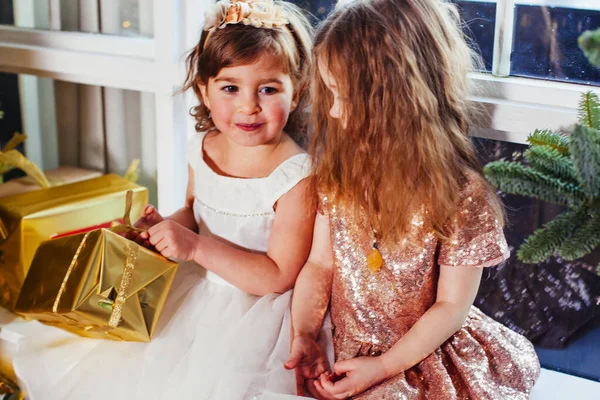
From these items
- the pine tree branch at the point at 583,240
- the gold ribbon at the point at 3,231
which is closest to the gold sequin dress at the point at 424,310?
the pine tree branch at the point at 583,240

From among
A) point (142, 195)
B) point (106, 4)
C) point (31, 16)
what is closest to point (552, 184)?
point (142, 195)

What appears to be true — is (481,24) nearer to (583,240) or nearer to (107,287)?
(583,240)

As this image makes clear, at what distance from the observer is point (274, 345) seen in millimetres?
1240

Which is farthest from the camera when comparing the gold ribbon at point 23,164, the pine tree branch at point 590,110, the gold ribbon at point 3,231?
the gold ribbon at point 23,164

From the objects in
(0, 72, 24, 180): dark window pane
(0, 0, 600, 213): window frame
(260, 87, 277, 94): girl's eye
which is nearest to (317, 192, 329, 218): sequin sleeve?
(260, 87, 277, 94): girl's eye

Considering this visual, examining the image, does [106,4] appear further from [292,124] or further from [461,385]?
[461,385]

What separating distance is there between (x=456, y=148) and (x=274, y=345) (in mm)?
455

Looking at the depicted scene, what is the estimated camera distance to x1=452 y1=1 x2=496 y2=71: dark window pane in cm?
136

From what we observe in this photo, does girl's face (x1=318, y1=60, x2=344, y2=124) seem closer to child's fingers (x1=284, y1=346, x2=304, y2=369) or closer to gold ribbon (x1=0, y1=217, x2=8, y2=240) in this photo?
child's fingers (x1=284, y1=346, x2=304, y2=369)

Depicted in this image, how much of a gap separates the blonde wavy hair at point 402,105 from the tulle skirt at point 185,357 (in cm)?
28

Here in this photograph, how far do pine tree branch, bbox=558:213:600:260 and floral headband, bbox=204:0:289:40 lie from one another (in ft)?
2.13

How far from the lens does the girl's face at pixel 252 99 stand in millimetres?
1273

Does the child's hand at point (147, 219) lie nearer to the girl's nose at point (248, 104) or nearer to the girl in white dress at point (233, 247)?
the girl in white dress at point (233, 247)

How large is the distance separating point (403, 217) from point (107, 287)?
516mm
